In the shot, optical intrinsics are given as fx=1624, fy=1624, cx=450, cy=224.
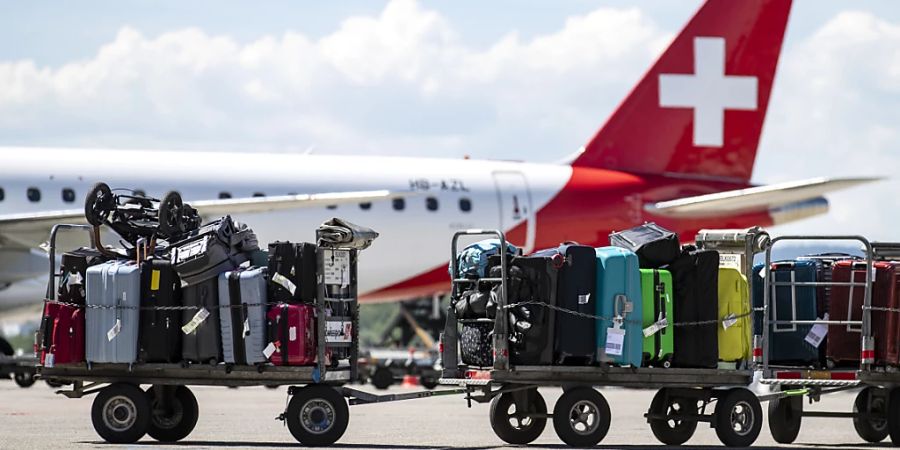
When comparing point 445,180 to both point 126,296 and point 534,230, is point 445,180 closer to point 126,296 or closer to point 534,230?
point 534,230

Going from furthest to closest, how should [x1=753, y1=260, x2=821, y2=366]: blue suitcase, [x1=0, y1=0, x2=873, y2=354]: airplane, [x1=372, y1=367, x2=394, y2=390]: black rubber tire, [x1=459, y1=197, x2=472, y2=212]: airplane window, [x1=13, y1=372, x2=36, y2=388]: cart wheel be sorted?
[x1=459, y1=197, x2=472, y2=212]: airplane window < [x1=372, y1=367, x2=394, y2=390]: black rubber tire < [x1=0, y1=0, x2=873, y2=354]: airplane < [x1=13, y1=372, x2=36, y2=388]: cart wheel < [x1=753, y1=260, x2=821, y2=366]: blue suitcase

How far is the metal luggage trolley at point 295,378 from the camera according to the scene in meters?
12.2

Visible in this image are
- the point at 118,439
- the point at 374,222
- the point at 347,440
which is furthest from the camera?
the point at 374,222

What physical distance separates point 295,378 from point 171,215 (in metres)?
1.74

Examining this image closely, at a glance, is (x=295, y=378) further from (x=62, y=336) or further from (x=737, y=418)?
(x=737, y=418)

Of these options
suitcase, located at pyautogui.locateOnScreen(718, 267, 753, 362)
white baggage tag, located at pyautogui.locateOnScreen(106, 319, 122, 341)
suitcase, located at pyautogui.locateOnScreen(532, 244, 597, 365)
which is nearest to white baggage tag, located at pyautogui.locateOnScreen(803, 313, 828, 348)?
suitcase, located at pyautogui.locateOnScreen(718, 267, 753, 362)

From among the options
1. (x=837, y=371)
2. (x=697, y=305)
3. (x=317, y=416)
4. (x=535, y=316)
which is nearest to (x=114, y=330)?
(x=317, y=416)

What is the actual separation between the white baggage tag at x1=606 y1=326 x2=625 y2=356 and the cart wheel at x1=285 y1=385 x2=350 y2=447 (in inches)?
79.6

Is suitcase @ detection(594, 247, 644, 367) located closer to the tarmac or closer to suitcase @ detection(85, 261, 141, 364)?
the tarmac

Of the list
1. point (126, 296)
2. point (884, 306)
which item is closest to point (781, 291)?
point (884, 306)

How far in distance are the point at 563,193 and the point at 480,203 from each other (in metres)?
1.53

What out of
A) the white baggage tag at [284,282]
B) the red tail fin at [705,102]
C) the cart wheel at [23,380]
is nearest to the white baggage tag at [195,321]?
the white baggage tag at [284,282]

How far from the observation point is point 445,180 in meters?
27.9

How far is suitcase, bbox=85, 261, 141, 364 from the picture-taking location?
40.0 feet
